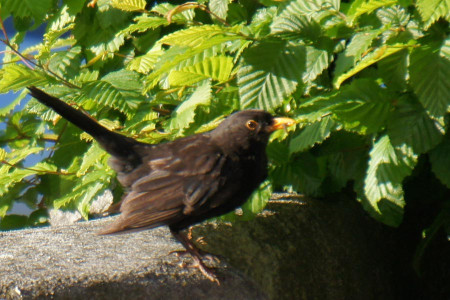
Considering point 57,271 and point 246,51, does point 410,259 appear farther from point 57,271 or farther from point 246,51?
point 57,271

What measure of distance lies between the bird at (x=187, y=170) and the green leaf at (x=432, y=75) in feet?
2.47

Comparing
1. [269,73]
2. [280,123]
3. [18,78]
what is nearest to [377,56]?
[269,73]

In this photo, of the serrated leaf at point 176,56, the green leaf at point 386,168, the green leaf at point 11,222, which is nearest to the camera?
the serrated leaf at point 176,56

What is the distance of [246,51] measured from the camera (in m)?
3.27

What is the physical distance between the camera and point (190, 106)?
354 cm

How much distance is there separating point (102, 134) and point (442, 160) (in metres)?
1.72

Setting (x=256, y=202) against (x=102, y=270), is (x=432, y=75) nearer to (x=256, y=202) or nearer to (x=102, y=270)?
(x=256, y=202)

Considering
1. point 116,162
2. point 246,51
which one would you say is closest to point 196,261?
point 116,162

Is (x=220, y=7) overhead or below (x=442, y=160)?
overhead

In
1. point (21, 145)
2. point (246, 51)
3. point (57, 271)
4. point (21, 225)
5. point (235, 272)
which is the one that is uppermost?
point (246, 51)

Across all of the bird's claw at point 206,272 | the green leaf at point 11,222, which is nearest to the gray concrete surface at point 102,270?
the bird's claw at point 206,272

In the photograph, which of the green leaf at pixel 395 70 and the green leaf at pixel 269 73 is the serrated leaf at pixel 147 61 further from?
the green leaf at pixel 395 70

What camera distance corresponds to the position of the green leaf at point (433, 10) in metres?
2.83

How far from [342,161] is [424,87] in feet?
3.73
